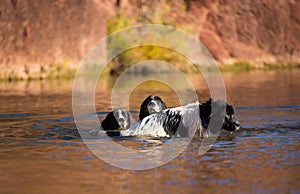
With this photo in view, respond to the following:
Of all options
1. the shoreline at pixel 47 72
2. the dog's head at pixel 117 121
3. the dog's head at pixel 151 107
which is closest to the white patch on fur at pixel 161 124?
the dog's head at pixel 151 107

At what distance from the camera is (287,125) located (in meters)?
12.1

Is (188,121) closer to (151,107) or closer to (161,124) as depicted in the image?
(161,124)

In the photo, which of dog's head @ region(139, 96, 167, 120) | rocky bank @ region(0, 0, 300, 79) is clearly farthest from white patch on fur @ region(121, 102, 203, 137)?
rocky bank @ region(0, 0, 300, 79)

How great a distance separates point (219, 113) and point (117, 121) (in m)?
2.02

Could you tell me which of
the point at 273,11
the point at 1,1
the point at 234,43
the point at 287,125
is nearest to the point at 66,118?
the point at 287,125

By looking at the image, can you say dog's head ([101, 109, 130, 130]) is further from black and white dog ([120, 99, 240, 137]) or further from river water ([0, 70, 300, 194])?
black and white dog ([120, 99, 240, 137])

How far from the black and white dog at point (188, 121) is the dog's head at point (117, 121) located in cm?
94

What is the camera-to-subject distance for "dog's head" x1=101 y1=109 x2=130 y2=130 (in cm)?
1240

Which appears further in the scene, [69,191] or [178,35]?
[178,35]

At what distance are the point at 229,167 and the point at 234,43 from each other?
27003 mm

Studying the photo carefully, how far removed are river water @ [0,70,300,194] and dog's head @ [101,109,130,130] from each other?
586mm

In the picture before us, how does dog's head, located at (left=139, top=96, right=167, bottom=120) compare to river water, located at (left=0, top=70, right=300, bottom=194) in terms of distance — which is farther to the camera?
dog's head, located at (left=139, top=96, right=167, bottom=120)

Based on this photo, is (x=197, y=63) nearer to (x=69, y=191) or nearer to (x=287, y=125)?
(x=287, y=125)

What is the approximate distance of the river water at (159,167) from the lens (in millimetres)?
7566
